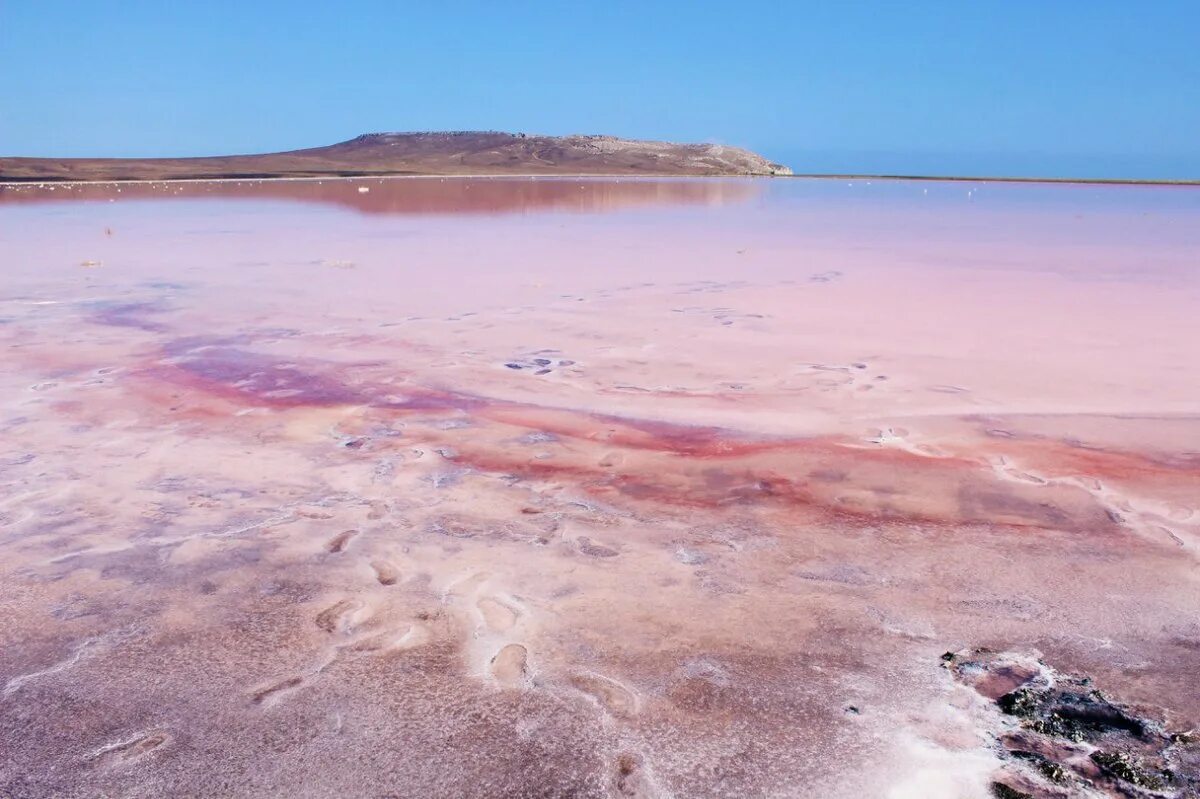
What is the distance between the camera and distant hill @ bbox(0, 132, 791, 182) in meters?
66.6

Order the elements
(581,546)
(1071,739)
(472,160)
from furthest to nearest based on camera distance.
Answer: (472,160), (581,546), (1071,739)

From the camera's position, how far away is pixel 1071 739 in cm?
198

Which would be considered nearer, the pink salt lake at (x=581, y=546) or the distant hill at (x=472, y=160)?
the pink salt lake at (x=581, y=546)

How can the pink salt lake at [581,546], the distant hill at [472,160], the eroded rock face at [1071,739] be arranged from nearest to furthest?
the eroded rock face at [1071,739]
the pink salt lake at [581,546]
the distant hill at [472,160]

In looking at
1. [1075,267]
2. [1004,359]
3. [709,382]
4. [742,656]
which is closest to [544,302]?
[709,382]

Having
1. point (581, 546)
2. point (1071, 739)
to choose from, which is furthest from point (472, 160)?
point (1071, 739)

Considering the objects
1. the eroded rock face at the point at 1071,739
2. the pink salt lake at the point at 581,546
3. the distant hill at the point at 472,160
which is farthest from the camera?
the distant hill at the point at 472,160

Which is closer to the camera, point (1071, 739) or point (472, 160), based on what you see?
point (1071, 739)

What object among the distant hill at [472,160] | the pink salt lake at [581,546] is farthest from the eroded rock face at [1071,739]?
the distant hill at [472,160]

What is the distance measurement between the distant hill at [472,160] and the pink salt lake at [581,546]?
193ft

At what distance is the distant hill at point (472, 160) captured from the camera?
66.6 m

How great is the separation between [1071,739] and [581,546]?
1.45 metres

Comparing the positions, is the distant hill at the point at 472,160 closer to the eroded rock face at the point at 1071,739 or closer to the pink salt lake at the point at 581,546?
the pink salt lake at the point at 581,546

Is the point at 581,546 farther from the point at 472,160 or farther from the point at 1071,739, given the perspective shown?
the point at 472,160
